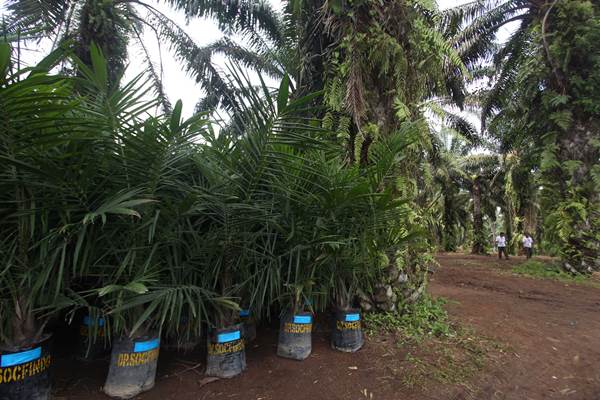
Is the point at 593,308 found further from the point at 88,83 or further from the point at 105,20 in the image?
the point at 105,20

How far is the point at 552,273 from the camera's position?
7.95m

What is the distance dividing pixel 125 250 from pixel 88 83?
3.44 feet

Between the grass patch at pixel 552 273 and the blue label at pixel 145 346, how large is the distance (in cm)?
822

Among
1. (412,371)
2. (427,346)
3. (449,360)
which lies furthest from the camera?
(427,346)

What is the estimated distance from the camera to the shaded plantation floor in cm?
223

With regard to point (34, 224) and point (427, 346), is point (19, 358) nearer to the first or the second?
point (34, 224)

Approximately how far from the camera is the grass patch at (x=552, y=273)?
7.09 meters

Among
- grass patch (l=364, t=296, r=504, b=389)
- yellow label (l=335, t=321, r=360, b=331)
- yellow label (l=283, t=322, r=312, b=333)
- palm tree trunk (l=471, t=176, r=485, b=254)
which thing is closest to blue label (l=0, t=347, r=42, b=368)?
yellow label (l=283, t=322, r=312, b=333)

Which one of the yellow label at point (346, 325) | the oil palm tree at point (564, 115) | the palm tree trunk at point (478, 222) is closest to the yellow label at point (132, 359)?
the yellow label at point (346, 325)

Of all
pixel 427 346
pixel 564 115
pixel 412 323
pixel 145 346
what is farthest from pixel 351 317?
pixel 564 115

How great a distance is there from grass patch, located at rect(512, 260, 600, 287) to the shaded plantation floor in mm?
4149

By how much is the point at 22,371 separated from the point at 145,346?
1.96ft

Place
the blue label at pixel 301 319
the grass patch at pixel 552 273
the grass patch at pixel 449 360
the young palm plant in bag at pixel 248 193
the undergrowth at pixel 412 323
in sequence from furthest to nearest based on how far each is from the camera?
the grass patch at pixel 552 273 < the undergrowth at pixel 412 323 < the blue label at pixel 301 319 < the grass patch at pixel 449 360 < the young palm plant in bag at pixel 248 193

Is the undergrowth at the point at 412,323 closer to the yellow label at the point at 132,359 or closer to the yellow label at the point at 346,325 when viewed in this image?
the yellow label at the point at 346,325
